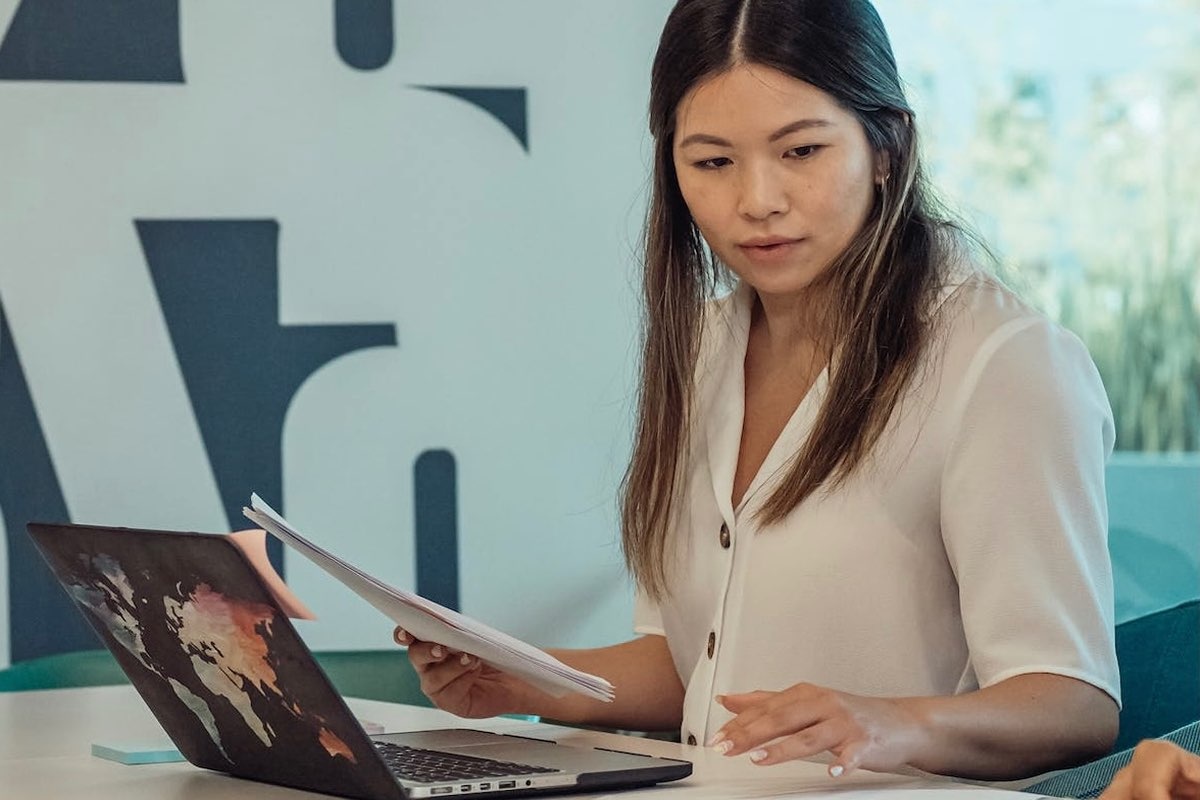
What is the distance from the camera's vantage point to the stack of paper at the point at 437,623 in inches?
48.8

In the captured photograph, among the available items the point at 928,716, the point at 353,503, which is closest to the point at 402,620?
the point at 928,716

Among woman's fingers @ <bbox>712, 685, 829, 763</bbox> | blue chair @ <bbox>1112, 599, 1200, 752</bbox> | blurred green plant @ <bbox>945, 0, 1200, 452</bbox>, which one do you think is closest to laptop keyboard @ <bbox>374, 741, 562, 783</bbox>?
woman's fingers @ <bbox>712, 685, 829, 763</bbox>

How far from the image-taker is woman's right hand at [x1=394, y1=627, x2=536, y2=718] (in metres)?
1.67

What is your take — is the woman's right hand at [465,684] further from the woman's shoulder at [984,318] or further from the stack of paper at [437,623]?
the woman's shoulder at [984,318]

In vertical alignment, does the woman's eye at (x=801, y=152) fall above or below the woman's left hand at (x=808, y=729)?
above

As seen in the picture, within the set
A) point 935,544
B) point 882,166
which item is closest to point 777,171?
point 882,166

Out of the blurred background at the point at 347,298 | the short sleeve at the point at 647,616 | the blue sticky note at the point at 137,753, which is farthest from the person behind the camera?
the blurred background at the point at 347,298

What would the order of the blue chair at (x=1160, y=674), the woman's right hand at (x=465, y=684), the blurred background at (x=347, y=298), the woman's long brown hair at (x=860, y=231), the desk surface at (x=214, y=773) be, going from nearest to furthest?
the desk surface at (x=214, y=773), the woman's right hand at (x=465, y=684), the woman's long brown hair at (x=860, y=231), the blue chair at (x=1160, y=674), the blurred background at (x=347, y=298)

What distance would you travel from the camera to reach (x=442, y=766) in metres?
1.36

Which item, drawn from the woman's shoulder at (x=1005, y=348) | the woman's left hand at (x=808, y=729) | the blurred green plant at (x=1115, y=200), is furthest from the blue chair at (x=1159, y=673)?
the blurred green plant at (x=1115, y=200)

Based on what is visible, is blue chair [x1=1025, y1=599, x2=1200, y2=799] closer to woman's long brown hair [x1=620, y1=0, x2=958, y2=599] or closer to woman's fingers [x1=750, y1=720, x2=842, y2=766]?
woman's long brown hair [x1=620, y1=0, x2=958, y2=599]

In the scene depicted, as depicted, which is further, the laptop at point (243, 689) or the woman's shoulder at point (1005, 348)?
the woman's shoulder at point (1005, 348)

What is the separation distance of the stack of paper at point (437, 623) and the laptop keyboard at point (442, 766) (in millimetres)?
82

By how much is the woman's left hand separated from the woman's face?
0.63 meters
